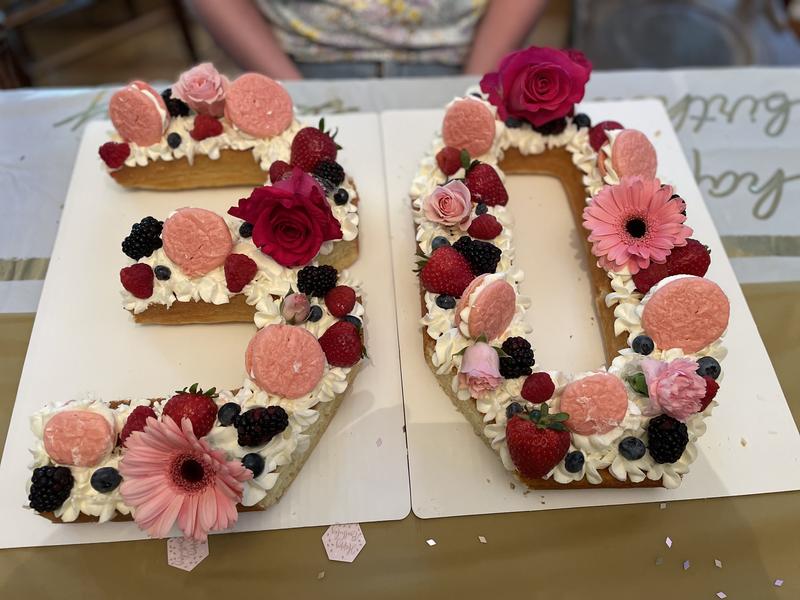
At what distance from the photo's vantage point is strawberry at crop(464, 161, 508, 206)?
1.91 meters

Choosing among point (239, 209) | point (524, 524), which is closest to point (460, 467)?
point (524, 524)

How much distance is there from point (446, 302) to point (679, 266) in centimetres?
68

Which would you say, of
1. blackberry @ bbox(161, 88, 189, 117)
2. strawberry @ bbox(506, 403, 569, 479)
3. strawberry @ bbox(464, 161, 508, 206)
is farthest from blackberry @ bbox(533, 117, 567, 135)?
blackberry @ bbox(161, 88, 189, 117)

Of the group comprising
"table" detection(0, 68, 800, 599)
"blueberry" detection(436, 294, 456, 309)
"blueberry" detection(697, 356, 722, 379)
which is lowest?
"table" detection(0, 68, 800, 599)

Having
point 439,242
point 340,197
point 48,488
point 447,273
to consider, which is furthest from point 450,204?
point 48,488

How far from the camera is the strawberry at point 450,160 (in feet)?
6.55

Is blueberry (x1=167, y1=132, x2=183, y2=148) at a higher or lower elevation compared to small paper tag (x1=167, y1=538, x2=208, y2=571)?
higher

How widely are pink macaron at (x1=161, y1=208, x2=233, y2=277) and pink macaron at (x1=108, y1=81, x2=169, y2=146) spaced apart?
447mm

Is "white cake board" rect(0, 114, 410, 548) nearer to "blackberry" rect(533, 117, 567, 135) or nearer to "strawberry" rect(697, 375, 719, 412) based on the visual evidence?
"blackberry" rect(533, 117, 567, 135)

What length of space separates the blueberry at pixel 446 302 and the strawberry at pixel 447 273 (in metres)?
0.01

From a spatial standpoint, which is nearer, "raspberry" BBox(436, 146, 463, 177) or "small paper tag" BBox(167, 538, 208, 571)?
"small paper tag" BBox(167, 538, 208, 571)

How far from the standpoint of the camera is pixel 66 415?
153 centimetres

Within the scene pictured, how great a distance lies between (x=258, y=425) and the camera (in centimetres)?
150

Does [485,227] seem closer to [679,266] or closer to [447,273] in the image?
[447,273]
